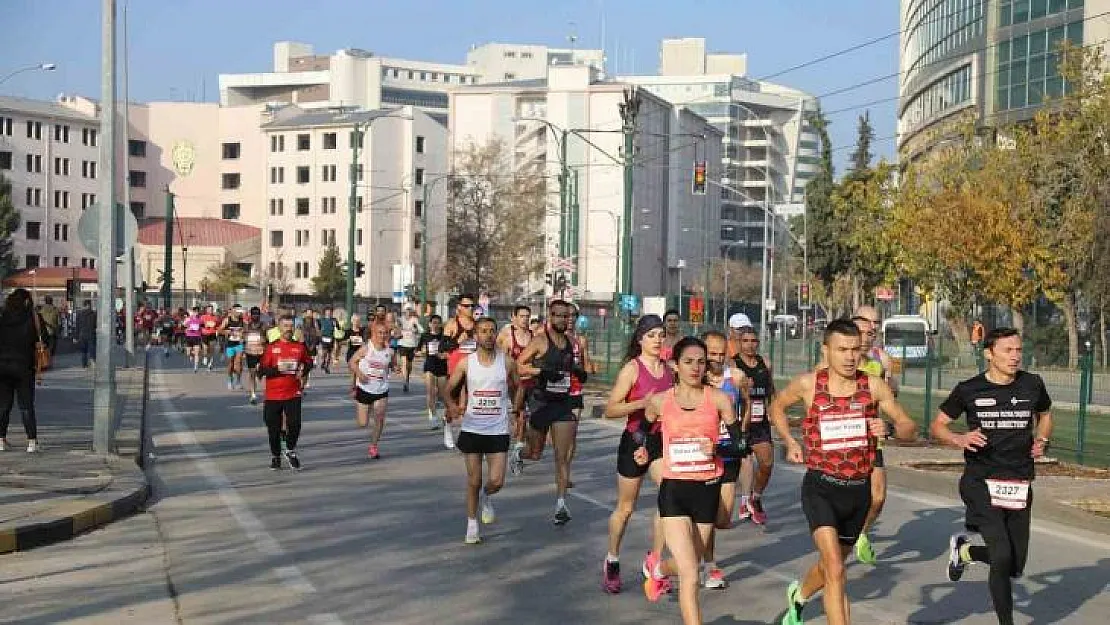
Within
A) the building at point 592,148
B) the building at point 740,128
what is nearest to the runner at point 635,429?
the building at point 592,148

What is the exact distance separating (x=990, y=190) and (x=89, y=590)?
1657 inches

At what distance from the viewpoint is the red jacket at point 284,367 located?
658 inches

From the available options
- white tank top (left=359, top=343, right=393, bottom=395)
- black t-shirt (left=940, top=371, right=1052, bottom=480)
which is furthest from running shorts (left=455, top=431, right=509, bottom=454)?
white tank top (left=359, top=343, right=393, bottom=395)

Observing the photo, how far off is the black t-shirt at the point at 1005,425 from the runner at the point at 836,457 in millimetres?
754

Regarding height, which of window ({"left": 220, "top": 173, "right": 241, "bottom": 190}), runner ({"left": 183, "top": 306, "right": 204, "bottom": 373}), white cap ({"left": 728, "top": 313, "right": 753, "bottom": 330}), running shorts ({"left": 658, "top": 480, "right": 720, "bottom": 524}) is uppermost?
window ({"left": 220, "top": 173, "right": 241, "bottom": 190})

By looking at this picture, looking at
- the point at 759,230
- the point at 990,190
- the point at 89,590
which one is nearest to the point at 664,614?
the point at 89,590

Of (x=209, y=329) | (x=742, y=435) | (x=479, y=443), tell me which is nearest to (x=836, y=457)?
(x=742, y=435)

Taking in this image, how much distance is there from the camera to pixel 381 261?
11294 cm

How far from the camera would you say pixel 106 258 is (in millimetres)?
17156

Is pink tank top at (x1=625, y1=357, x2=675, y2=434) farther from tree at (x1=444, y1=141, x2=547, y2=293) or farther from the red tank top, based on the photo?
tree at (x1=444, y1=141, x2=547, y2=293)

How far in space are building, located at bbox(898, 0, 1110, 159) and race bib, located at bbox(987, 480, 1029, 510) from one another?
41.2 metres

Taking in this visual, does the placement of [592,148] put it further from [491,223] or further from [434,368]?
[434,368]

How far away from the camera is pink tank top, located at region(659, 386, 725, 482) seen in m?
8.12

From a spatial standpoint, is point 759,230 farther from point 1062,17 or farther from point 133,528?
point 133,528
